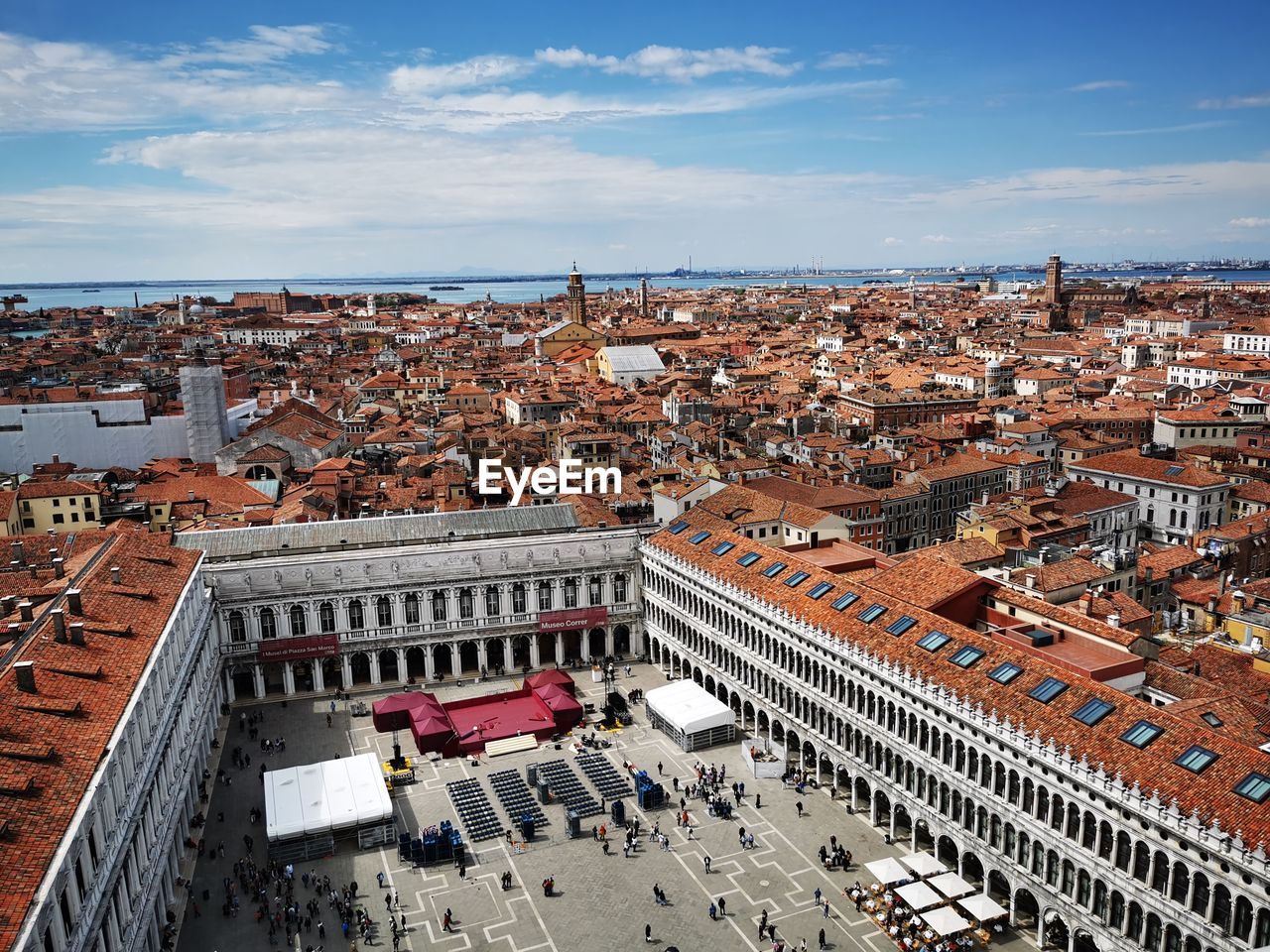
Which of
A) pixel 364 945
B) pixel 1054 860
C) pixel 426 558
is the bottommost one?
pixel 364 945

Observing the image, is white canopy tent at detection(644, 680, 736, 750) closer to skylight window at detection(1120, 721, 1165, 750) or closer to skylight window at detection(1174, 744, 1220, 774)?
skylight window at detection(1120, 721, 1165, 750)

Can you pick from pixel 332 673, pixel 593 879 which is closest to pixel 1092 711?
pixel 593 879

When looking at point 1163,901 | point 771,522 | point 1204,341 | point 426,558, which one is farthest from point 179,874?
point 1204,341

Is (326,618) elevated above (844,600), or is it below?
below

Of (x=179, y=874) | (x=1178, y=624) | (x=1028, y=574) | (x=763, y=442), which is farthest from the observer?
(x=763, y=442)

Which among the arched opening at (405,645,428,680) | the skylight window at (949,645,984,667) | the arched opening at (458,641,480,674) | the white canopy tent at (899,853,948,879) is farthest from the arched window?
the skylight window at (949,645,984,667)

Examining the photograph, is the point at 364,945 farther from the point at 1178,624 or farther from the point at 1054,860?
the point at 1178,624

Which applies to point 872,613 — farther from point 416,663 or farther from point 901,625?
point 416,663
